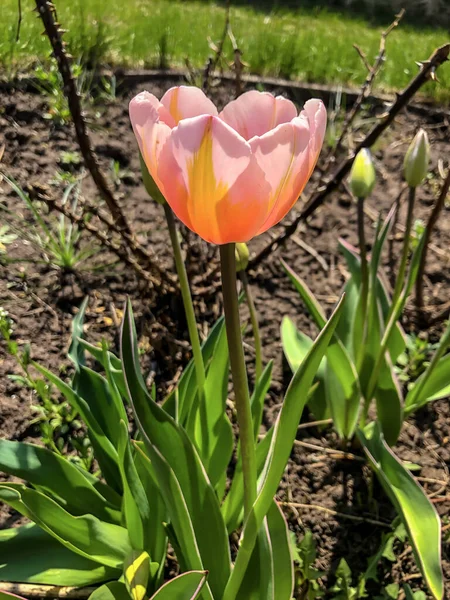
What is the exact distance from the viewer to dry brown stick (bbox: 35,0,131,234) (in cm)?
134

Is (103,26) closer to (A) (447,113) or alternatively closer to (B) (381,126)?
(A) (447,113)

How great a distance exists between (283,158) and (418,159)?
62cm

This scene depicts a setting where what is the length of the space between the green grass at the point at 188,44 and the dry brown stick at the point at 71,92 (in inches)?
60.2

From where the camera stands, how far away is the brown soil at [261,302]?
1.50 meters

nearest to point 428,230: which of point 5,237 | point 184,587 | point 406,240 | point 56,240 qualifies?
point 406,240

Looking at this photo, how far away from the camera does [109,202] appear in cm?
167

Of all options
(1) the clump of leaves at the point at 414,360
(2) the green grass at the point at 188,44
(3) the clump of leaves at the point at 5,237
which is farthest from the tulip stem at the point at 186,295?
(2) the green grass at the point at 188,44

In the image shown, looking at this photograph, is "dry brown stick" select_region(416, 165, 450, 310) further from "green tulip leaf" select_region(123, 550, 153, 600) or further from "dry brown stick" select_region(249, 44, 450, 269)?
"green tulip leaf" select_region(123, 550, 153, 600)

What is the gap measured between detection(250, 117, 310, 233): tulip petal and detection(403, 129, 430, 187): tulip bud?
0.55m

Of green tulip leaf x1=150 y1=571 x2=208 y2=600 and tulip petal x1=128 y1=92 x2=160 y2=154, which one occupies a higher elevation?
tulip petal x1=128 y1=92 x2=160 y2=154

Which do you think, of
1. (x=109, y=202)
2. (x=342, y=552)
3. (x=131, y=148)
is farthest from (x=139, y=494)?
(x=131, y=148)

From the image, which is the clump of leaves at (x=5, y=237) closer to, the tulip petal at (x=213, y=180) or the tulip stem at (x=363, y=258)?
the tulip stem at (x=363, y=258)

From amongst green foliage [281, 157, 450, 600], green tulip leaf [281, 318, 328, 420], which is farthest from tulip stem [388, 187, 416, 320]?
green tulip leaf [281, 318, 328, 420]

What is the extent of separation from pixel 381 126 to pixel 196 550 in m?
1.14
